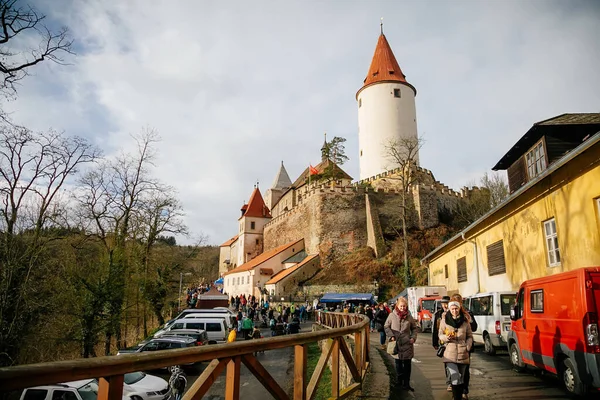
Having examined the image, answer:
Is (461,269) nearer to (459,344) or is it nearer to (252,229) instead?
(459,344)

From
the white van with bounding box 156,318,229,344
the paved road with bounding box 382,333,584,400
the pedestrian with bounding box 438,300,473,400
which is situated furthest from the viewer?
the white van with bounding box 156,318,229,344

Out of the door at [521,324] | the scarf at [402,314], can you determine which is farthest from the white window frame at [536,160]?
the scarf at [402,314]

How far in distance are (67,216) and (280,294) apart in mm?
22177

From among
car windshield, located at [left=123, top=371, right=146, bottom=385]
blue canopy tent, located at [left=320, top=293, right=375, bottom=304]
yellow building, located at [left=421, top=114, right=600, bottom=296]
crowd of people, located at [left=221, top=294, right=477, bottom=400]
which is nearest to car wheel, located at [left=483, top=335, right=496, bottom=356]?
yellow building, located at [left=421, top=114, right=600, bottom=296]

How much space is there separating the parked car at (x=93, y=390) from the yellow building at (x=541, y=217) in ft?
36.1

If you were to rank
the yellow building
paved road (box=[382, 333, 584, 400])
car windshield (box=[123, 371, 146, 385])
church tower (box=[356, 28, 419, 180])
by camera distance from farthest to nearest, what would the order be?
church tower (box=[356, 28, 419, 180]), the yellow building, car windshield (box=[123, 371, 146, 385]), paved road (box=[382, 333, 584, 400])

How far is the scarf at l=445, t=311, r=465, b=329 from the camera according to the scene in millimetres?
6574

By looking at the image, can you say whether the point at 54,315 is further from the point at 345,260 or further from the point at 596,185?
the point at 345,260

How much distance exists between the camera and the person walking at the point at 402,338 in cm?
771

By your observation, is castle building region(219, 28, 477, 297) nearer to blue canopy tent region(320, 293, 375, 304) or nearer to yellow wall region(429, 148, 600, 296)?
blue canopy tent region(320, 293, 375, 304)

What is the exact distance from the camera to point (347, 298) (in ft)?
103

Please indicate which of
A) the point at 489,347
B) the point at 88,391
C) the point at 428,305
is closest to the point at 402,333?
the point at 88,391

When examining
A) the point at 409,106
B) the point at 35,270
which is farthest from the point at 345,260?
the point at 35,270

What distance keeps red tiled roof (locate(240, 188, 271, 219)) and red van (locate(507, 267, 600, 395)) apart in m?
60.4
